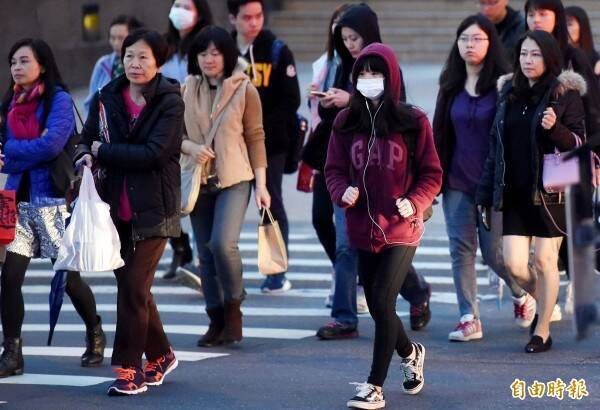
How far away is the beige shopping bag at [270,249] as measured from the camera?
9.39 metres

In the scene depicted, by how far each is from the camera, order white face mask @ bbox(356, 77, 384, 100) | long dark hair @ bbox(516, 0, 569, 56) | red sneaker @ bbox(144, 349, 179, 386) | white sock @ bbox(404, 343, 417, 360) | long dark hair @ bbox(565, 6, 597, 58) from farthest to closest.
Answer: long dark hair @ bbox(565, 6, 597, 58) < long dark hair @ bbox(516, 0, 569, 56) < red sneaker @ bbox(144, 349, 179, 386) < white sock @ bbox(404, 343, 417, 360) < white face mask @ bbox(356, 77, 384, 100)

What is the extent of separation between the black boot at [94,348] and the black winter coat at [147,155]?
1186 millimetres

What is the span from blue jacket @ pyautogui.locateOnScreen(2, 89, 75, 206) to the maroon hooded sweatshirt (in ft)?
5.86

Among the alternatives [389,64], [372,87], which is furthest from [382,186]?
[389,64]

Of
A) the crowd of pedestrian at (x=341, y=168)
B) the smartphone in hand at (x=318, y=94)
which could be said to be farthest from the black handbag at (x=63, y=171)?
the smartphone in hand at (x=318, y=94)

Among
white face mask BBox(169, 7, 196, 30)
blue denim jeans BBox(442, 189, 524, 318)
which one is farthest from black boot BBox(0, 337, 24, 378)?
white face mask BBox(169, 7, 196, 30)

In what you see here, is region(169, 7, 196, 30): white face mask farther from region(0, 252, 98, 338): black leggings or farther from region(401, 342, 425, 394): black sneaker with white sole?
region(401, 342, 425, 394): black sneaker with white sole

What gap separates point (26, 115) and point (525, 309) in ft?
11.7

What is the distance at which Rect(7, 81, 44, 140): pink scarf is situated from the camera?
8539 mm

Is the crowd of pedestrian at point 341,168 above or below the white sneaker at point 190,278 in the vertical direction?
above

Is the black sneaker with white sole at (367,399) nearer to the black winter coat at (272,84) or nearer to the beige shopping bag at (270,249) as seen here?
the beige shopping bag at (270,249)

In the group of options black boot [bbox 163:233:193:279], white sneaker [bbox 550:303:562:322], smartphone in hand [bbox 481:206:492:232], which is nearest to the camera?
smartphone in hand [bbox 481:206:492:232]

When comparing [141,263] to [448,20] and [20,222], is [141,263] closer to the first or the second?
[20,222]

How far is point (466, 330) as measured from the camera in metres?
9.36
